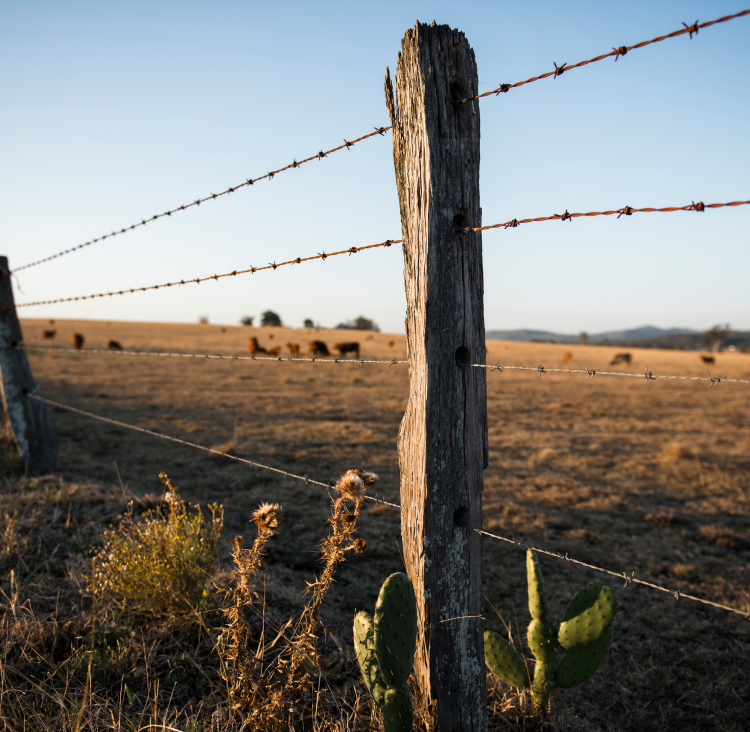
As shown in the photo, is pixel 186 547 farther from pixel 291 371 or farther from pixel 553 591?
pixel 291 371

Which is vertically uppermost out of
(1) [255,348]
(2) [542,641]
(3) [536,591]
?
(1) [255,348]

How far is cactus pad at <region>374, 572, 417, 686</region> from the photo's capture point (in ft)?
6.30

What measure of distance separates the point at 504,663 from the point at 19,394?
5789 mm

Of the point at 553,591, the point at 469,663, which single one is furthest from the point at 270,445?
the point at 469,663

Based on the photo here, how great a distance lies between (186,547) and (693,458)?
9494 mm

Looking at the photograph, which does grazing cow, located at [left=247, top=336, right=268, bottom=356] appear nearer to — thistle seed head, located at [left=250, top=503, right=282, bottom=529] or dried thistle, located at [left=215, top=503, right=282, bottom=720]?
dried thistle, located at [left=215, top=503, right=282, bottom=720]

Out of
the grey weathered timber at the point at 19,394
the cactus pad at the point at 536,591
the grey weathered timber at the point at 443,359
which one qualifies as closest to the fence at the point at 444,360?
the grey weathered timber at the point at 443,359

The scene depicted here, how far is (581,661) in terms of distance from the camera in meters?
2.50

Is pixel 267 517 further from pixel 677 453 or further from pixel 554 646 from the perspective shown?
pixel 677 453

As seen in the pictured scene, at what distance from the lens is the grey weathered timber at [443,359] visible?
1.96 meters

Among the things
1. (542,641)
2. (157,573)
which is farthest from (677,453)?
(157,573)

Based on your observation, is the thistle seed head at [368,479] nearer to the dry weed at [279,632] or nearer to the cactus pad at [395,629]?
the dry weed at [279,632]

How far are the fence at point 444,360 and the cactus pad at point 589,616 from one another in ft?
1.81

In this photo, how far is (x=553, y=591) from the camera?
4488 millimetres
